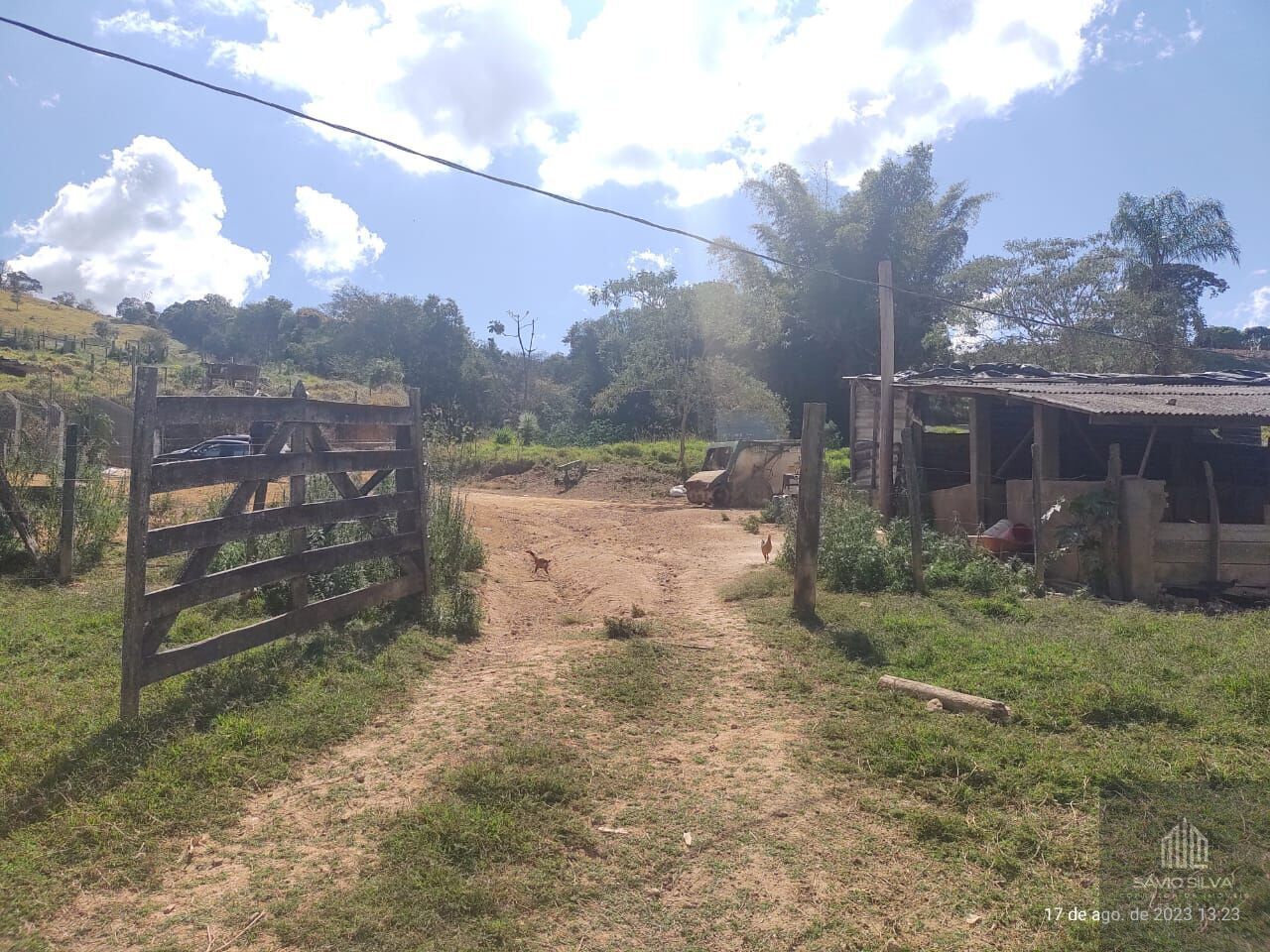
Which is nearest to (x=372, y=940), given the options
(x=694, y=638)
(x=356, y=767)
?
(x=356, y=767)

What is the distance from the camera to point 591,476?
86.6ft

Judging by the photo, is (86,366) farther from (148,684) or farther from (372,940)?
(372,940)

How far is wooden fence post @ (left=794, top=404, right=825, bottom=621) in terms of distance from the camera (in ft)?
25.5

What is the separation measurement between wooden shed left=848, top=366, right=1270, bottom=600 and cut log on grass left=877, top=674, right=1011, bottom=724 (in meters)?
4.74

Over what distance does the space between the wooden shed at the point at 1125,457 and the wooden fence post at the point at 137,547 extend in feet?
28.6

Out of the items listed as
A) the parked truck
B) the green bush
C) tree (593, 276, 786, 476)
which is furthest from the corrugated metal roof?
tree (593, 276, 786, 476)

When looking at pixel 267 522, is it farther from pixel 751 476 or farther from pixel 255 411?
Result: pixel 751 476

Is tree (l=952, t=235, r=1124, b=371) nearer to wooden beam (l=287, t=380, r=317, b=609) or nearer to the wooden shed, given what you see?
the wooden shed

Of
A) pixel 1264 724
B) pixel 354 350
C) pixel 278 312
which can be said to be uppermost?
pixel 278 312

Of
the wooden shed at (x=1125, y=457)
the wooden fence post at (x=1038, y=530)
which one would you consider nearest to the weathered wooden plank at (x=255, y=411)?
the wooden fence post at (x=1038, y=530)

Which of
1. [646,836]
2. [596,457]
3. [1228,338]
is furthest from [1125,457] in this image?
[1228,338]

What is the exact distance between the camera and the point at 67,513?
312 inches

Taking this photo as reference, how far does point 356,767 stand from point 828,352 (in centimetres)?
2970

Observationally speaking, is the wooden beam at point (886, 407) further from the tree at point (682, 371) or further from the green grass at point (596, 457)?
the tree at point (682, 371)
